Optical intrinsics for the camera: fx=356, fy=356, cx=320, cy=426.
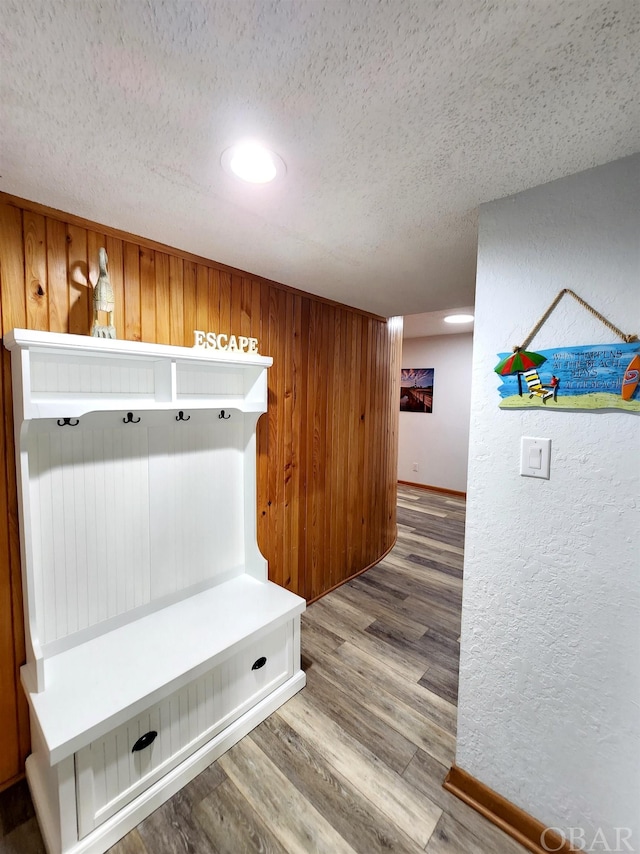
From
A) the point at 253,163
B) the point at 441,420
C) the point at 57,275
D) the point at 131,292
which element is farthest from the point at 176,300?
the point at 441,420

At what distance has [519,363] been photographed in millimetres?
1219

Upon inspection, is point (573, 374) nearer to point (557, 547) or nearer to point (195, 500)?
point (557, 547)

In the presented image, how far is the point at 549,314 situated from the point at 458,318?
3293mm

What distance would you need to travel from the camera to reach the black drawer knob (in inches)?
51.4

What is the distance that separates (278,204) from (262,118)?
42 cm

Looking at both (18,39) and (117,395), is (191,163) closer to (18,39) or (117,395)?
(18,39)

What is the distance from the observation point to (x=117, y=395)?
5.02 ft

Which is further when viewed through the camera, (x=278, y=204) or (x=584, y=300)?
(x=278, y=204)

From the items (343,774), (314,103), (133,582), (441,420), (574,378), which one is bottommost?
(343,774)

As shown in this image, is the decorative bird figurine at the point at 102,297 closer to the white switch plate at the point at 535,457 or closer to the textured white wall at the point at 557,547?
the textured white wall at the point at 557,547

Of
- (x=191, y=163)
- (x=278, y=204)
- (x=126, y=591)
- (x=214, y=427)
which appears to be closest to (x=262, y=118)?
(x=191, y=163)

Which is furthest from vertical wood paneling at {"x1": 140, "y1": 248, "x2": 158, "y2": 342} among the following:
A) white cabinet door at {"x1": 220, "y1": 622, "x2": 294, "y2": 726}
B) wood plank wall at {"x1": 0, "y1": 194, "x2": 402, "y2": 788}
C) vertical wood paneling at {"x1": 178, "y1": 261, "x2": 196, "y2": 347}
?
white cabinet door at {"x1": 220, "y1": 622, "x2": 294, "y2": 726}

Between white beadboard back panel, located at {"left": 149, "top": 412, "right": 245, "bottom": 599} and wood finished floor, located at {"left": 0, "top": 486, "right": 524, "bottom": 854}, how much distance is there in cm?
77

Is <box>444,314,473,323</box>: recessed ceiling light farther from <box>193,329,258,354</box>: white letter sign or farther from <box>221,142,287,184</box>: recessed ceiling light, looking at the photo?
<box>221,142,287,184</box>: recessed ceiling light
